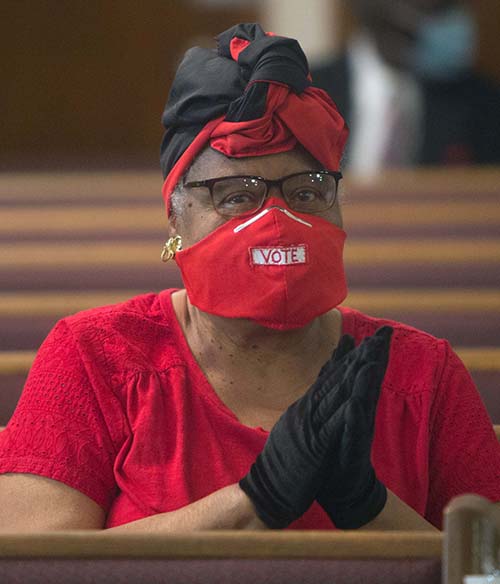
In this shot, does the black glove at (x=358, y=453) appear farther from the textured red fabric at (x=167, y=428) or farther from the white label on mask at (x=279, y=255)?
the white label on mask at (x=279, y=255)

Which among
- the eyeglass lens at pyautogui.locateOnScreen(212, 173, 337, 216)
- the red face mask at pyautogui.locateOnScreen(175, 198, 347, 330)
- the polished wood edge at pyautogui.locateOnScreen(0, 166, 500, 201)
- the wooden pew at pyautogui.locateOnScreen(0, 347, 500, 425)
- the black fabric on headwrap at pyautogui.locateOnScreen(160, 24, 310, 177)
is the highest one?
the black fabric on headwrap at pyautogui.locateOnScreen(160, 24, 310, 177)

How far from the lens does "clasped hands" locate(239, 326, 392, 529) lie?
4.60 feet

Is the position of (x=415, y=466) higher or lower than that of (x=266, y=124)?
lower

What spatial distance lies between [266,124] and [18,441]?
0.53 m

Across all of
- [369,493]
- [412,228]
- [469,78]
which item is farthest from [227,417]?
[469,78]

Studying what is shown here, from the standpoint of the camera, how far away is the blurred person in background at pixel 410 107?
5.71 metres

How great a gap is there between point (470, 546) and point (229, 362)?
0.71 m

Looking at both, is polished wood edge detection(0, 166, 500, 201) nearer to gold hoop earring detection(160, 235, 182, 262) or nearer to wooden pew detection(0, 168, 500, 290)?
wooden pew detection(0, 168, 500, 290)

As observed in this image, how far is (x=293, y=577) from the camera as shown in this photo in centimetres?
114

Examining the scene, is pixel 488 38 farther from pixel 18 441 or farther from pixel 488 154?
pixel 18 441

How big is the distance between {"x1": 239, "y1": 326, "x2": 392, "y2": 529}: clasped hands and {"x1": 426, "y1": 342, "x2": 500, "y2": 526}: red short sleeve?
8.6 inches

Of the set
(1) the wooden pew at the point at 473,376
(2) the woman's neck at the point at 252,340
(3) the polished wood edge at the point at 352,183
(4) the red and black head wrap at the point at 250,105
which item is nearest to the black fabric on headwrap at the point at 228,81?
(4) the red and black head wrap at the point at 250,105

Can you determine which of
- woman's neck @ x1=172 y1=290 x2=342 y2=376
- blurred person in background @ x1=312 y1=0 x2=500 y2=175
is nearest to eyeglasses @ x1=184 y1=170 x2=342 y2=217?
woman's neck @ x1=172 y1=290 x2=342 y2=376

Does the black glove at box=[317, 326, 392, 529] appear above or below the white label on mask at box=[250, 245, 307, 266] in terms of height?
below
